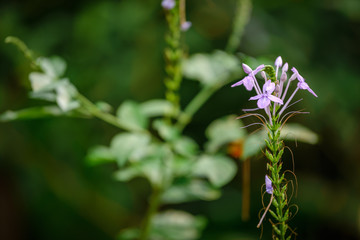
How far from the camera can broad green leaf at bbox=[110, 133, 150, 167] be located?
1.40 meters

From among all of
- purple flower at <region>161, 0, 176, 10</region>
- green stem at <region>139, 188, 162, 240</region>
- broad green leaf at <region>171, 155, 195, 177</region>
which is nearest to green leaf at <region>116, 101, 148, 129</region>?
broad green leaf at <region>171, 155, 195, 177</region>

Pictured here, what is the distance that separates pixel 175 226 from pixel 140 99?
1.17 meters

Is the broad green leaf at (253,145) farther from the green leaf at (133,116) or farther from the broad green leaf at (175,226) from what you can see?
the broad green leaf at (175,226)

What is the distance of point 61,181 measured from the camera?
284 cm

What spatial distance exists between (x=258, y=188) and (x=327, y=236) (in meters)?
0.52

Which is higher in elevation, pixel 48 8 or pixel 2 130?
pixel 48 8

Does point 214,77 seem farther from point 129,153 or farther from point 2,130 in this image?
point 2,130

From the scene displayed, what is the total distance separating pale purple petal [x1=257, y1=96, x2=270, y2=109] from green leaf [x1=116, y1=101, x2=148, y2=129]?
76 cm

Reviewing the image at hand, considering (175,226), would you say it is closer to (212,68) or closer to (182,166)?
(182,166)

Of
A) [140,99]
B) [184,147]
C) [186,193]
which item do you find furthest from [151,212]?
[140,99]

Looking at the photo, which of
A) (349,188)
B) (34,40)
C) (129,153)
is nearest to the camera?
(129,153)

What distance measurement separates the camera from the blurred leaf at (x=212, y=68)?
1.74m

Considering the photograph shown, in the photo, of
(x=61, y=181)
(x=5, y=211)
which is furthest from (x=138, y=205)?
(x=5, y=211)

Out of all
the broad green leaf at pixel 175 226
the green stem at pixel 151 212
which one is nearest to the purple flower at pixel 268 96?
the green stem at pixel 151 212
